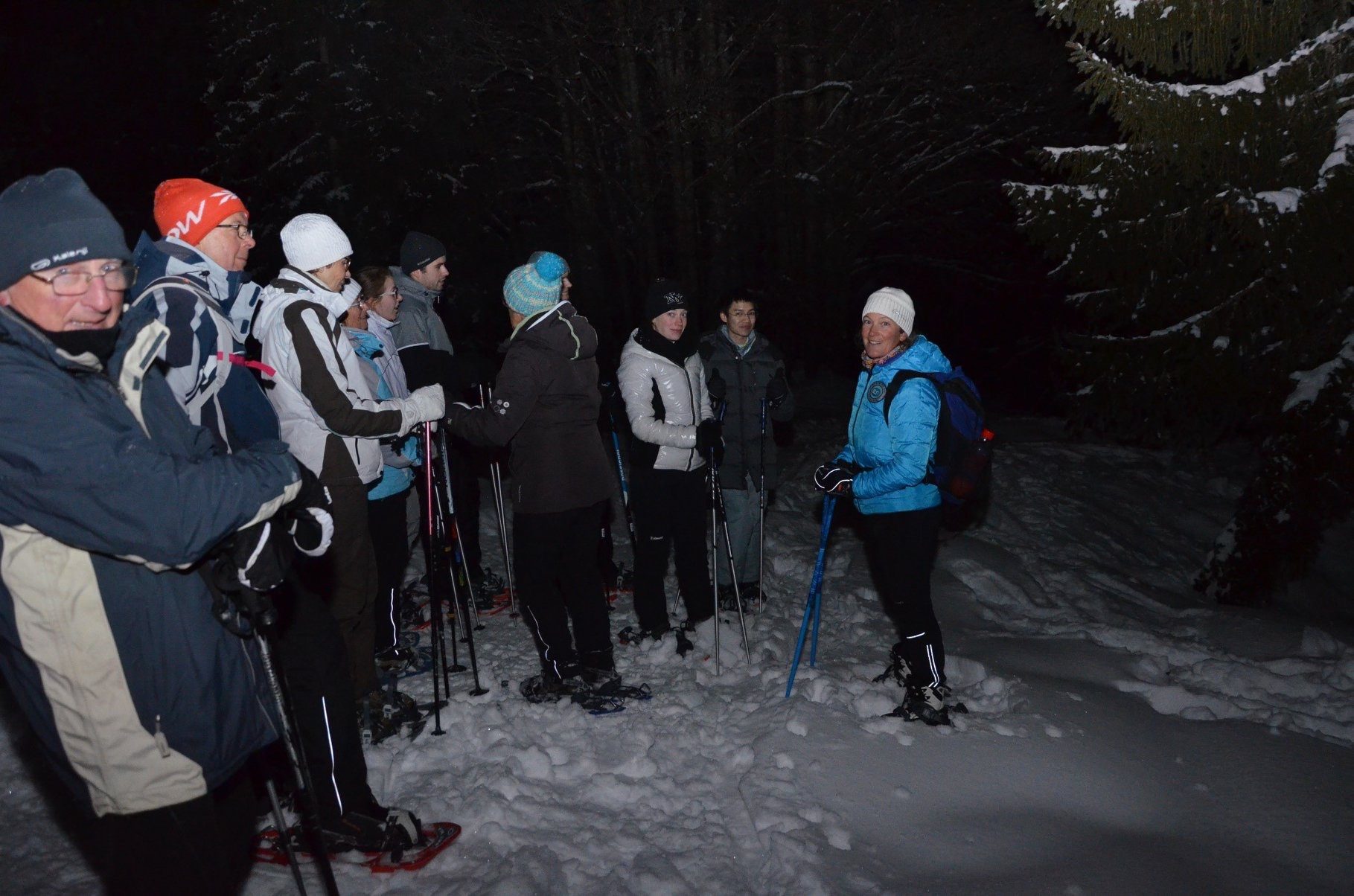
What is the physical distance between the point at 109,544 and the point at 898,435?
11.2 feet

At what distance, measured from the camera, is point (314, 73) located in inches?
666

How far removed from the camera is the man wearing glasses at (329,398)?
3.90 metres

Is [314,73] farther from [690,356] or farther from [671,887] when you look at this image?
[671,887]

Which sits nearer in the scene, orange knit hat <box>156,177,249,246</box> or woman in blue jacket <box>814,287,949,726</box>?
orange knit hat <box>156,177,249,246</box>

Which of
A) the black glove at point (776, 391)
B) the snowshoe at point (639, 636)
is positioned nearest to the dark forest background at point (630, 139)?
the black glove at point (776, 391)

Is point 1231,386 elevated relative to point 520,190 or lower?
lower

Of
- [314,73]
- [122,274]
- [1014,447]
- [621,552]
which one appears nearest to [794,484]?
[621,552]

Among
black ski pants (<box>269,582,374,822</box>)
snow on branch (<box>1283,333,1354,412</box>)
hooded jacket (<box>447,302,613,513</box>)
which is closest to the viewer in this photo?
black ski pants (<box>269,582,374,822</box>)

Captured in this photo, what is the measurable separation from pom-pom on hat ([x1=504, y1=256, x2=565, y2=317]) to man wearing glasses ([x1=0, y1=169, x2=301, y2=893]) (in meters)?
2.59

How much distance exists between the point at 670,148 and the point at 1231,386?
887 centimetres

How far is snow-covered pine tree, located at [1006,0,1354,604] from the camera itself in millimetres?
7215

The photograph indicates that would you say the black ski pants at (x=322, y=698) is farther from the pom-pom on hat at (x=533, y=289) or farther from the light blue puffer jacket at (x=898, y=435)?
the light blue puffer jacket at (x=898, y=435)

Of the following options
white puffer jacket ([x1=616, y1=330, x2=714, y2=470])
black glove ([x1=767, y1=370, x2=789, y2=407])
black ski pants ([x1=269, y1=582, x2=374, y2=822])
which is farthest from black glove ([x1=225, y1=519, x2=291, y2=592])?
black glove ([x1=767, y1=370, x2=789, y2=407])

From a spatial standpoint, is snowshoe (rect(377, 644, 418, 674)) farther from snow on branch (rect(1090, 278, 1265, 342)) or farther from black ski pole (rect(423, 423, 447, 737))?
snow on branch (rect(1090, 278, 1265, 342))
